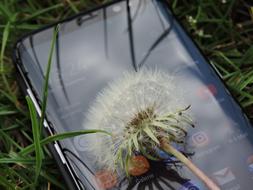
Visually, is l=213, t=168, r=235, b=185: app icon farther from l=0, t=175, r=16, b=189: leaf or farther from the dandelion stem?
l=0, t=175, r=16, b=189: leaf

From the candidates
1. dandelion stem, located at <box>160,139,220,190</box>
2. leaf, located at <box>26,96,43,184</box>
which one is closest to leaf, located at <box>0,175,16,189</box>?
leaf, located at <box>26,96,43,184</box>

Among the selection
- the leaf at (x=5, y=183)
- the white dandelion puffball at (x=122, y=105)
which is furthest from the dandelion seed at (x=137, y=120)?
the leaf at (x=5, y=183)

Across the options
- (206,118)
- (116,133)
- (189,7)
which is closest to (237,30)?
(189,7)

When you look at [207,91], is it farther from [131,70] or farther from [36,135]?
[36,135]

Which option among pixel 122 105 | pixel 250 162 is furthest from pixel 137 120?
pixel 250 162

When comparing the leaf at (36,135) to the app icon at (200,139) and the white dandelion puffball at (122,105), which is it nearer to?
the white dandelion puffball at (122,105)

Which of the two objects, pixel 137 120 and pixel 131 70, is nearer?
pixel 137 120
